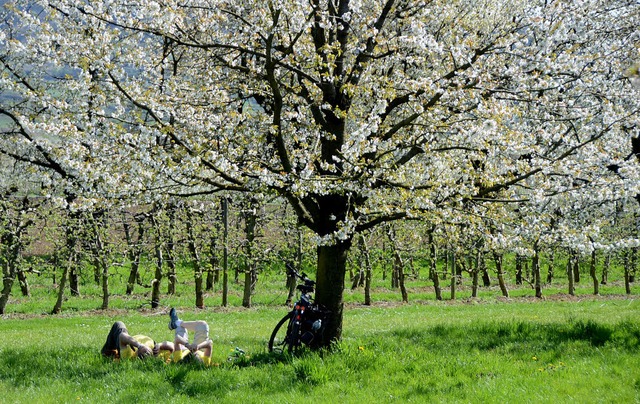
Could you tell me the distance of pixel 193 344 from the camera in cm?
866

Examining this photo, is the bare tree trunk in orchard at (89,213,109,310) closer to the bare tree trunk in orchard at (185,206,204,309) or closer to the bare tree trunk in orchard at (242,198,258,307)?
the bare tree trunk in orchard at (185,206,204,309)

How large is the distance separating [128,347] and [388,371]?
4.36 metres

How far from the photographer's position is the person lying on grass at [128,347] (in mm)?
8828

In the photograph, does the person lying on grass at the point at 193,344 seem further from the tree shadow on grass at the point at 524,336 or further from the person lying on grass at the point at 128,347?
the tree shadow on grass at the point at 524,336

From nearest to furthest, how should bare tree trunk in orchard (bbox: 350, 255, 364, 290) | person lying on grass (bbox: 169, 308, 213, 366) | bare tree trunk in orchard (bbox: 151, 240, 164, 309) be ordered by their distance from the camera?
1. person lying on grass (bbox: 169, 308, 213, 366)
2. bare tree trunk in orchard (bbox: 151, 240, 164, 309)
3. bare tree trunk in orchard (bbox: 350, 255, 364, 290)

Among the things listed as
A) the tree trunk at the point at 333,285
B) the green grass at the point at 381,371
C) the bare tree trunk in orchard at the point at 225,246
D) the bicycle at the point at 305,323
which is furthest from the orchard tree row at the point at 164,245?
the bicycle at the point at 305,323

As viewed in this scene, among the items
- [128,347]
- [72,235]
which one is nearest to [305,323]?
[128,347]

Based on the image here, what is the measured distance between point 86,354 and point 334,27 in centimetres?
732

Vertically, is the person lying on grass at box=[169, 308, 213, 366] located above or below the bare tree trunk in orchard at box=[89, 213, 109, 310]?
below

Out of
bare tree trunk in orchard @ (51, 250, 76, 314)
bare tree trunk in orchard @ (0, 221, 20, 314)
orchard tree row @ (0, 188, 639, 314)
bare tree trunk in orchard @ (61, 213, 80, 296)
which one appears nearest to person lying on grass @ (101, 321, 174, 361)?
orchard tree row @ (0, 188, 639, 314)

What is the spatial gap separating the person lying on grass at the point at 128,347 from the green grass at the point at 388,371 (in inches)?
10.6

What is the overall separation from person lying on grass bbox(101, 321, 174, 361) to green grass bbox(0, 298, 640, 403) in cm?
27

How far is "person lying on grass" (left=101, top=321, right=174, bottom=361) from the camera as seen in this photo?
348 inches

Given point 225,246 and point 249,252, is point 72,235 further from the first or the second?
point 249,252
